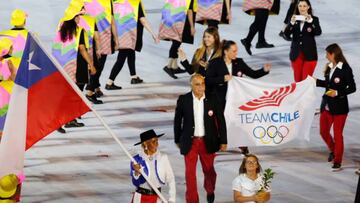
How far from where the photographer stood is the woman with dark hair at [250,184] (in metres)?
14.7

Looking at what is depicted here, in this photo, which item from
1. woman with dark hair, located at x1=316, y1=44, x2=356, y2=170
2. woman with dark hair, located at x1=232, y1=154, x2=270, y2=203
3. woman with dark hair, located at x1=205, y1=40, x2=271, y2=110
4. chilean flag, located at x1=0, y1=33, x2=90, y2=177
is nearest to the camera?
chilean flag, located at x1=0, y1=33, x2=90, y2=177

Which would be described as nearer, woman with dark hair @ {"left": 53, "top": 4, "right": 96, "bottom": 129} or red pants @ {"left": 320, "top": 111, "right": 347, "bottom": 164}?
red pants @ {"left": 320, "top": 111, "right": 347, "bottom": 164}

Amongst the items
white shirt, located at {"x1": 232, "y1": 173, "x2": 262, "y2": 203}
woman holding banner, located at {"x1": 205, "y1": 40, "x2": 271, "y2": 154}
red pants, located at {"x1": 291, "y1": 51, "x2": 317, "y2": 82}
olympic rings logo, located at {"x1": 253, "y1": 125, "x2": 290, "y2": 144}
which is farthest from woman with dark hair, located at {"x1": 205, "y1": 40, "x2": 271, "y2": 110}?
white shirt, located at {"x1": 232, "y1": 173, "x2": 262, "y2": 203}

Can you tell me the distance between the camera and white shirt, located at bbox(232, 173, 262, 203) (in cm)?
1475

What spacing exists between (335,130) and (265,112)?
98 cm

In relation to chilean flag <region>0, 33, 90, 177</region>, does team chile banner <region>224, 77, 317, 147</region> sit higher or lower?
lower

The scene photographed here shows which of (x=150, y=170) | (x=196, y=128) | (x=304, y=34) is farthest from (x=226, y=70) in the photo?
(x=150, y=170)

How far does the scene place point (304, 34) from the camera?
20547 millimetres

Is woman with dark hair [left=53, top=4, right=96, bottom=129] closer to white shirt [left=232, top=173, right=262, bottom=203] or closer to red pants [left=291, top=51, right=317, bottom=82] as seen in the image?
red pants [left=291, top=51, right=317, bottom=82]

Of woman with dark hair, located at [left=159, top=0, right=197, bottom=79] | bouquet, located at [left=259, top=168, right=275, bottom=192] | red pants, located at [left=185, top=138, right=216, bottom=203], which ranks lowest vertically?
red pants, located at [left=185, top=138, right=216, bottom=203]

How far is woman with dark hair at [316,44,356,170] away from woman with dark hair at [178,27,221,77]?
1.43 meters

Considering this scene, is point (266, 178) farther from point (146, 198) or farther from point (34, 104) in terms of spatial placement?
point (34, 104)

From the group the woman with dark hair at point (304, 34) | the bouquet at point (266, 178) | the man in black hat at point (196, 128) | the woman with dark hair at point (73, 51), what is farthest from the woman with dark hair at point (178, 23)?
the bouquet at point (266, 178)

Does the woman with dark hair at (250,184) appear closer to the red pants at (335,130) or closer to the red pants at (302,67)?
the red pants at (335,130)
